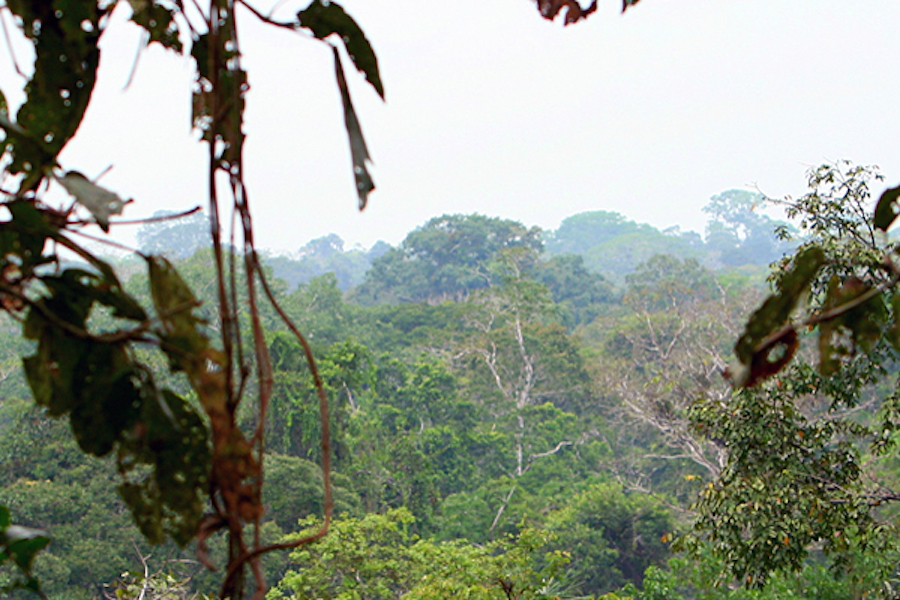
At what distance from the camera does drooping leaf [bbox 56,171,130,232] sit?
0.36 meters

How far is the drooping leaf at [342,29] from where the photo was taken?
1.30 feet

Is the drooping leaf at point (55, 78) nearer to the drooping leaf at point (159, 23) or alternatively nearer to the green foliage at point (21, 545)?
the drooping leaf at point (159, 23)

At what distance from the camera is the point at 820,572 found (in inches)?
196

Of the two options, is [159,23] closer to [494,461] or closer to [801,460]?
[801,460]

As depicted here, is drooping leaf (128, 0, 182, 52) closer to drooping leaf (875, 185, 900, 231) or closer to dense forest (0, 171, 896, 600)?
drooping leaf (875, 185, 900, 231)

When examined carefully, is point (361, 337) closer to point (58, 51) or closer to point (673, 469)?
point (673, 469)

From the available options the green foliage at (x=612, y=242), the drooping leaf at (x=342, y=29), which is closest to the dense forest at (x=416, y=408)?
the drooping leaf at (x=342, y=29)

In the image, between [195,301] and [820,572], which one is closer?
[195,301]

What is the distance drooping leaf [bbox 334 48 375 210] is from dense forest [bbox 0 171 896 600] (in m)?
3.13

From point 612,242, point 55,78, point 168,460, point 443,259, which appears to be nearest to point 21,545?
point 168,460

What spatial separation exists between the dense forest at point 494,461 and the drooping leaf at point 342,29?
10.3 feet

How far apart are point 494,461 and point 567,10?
34.3ft

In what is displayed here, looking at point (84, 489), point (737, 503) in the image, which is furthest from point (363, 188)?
point (84, 489)

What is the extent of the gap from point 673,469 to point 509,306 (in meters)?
3.81
